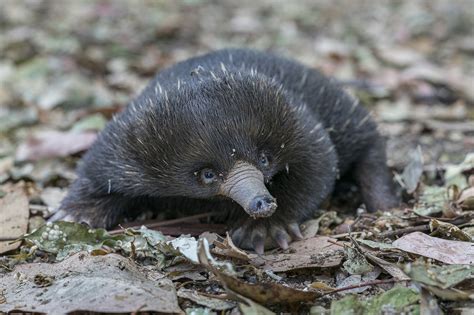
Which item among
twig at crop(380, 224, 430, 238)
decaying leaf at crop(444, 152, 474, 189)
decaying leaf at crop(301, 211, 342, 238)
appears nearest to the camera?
twig at crop(380, 224, 430, 238)

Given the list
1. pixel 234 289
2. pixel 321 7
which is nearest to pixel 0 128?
pixel 234 289

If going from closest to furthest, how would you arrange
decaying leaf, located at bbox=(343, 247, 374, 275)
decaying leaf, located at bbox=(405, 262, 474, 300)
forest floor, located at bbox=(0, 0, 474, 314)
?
1. decaying leaf, located at bbox=(405, 262, 474, 300)
2. forest floor, located at bbox=(0, 0, 474, 314)
3. decaying leaf, located at bbox=(343, 247, 374, 275)

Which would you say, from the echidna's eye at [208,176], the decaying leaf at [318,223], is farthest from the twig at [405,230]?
the echidna's eye at [208,176]

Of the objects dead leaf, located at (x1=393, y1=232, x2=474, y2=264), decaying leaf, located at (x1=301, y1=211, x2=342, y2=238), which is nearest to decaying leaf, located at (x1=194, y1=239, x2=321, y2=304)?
dead leaf, located at (x1=393, y1=232, x2=474, y2=264)

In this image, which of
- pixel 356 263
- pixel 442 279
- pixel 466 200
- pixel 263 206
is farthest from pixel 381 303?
pixel 466 200

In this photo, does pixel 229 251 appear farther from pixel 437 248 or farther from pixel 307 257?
pixel 437 248

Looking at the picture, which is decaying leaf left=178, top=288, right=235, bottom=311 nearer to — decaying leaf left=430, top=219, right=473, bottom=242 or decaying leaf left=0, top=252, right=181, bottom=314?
decaying leaf left=0, top=252, right=181, bottom=314

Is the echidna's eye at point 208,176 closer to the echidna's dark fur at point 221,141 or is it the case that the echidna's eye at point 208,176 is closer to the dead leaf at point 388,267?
the echidna's dark fur at point 221,141

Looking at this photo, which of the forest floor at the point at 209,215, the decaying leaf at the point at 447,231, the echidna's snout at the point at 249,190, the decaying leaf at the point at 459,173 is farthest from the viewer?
the decaying leaf at the point at 459,173
